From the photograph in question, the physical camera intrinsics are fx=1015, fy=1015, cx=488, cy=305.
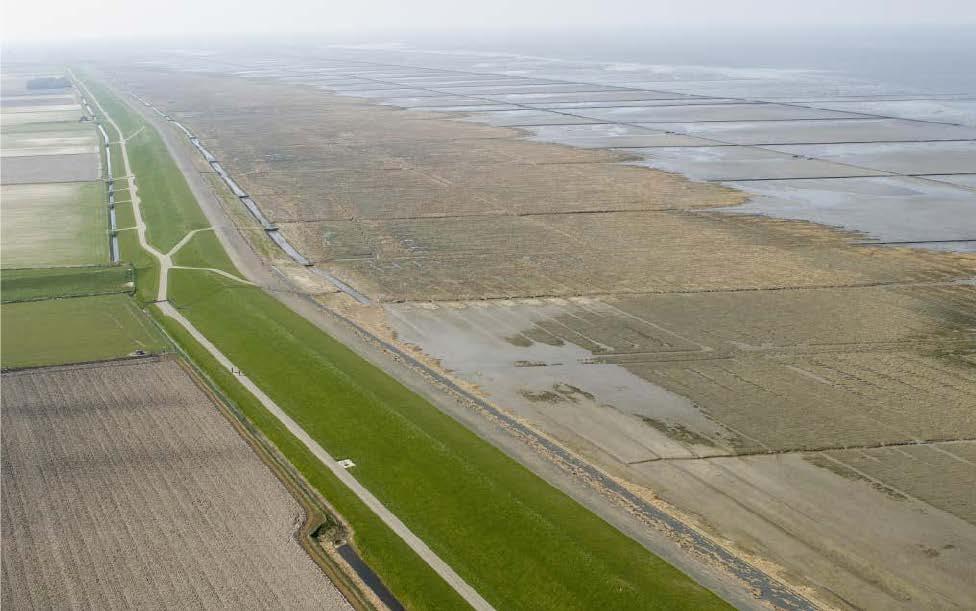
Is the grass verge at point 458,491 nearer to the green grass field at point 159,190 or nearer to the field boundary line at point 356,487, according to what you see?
the field boundary line at point 356,487

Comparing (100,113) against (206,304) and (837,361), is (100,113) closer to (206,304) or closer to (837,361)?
(206,304)

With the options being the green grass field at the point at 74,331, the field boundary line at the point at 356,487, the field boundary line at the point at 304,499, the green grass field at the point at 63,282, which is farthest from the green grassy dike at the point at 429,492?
the green grass field at the point at 63,282

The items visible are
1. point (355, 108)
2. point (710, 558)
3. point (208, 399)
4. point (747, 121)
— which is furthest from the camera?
point (355, 108)

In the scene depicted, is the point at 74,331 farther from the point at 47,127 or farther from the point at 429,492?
the point at 47,127

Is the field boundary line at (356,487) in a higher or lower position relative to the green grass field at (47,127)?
higher

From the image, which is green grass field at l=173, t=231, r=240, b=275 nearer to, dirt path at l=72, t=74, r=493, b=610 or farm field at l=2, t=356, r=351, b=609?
dirt path at l=72, t=74, r=493, b=610

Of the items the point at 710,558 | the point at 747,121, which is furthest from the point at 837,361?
the point at 747,121

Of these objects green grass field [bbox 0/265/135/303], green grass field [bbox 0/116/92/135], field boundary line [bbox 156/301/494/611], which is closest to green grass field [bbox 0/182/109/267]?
green grass field [bbox 0/265/135/303]
